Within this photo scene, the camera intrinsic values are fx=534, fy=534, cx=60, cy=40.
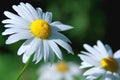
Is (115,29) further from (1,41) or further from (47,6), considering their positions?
(1,41)

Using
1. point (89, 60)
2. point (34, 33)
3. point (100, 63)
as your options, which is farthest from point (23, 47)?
point (100, 63)

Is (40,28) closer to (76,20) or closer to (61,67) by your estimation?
(61,67)

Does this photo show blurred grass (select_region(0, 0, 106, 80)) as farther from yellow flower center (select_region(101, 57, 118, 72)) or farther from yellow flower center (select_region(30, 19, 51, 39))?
yellow flower center (select_region(30, 19, 51, 39))

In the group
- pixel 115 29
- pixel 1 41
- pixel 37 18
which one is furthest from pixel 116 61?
pixel 115 29

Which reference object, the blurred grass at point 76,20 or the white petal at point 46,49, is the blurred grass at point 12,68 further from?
the white petal at point 46,49

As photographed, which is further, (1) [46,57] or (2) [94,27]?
(2) [94,27]

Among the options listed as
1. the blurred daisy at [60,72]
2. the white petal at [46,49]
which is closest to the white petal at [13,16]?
the white petal at [46,49]
